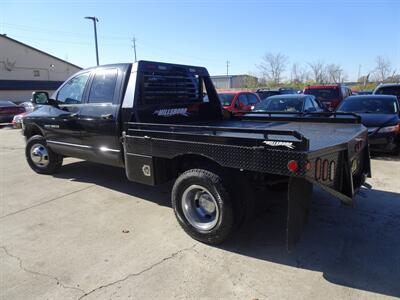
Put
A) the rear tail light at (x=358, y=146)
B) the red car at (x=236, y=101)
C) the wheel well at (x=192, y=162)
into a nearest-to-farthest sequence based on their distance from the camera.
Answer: the wheel well at (x=192, y=162), the rear tail light at (x=358, y=146), the red car at (x=236, y=101)

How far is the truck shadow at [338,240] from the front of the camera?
3.16 m

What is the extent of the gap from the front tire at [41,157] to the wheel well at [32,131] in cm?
16

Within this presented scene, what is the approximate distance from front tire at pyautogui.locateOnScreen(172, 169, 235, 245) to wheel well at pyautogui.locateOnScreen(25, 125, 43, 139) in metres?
4.37

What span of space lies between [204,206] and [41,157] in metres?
4.45

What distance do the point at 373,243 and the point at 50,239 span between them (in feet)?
12.3

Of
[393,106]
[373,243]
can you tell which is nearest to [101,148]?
[373,243]

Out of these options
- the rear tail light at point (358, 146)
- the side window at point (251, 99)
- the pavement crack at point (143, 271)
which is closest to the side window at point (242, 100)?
the side window at point (251, 99)

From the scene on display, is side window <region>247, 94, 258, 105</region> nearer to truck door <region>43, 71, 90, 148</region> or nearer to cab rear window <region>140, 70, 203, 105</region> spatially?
cab rear window <region>140, 70, 203, 105</region>

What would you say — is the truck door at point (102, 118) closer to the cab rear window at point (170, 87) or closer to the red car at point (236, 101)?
the cab rear window at point (170, 87)

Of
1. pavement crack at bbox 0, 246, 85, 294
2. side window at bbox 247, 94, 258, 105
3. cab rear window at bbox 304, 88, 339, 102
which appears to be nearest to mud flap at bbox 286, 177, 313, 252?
pavement crack at bbox 0, 246, 85, 294

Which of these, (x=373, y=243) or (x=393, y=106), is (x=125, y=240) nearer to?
(x=373, y=243)

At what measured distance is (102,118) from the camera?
5.05m

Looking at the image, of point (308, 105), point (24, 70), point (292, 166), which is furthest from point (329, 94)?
point (24, 70)

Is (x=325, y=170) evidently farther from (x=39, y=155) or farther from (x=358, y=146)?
(x=39, y=155)
